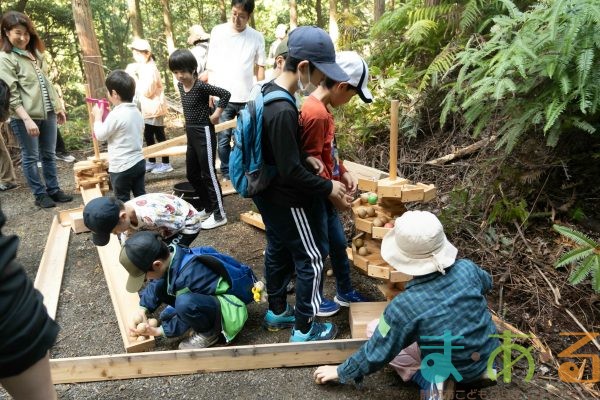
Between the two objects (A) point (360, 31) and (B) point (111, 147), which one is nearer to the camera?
(B) point (111, 147)

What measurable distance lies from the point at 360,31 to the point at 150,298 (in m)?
5.73

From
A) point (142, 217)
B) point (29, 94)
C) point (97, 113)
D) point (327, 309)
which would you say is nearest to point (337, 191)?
point (327, 309)

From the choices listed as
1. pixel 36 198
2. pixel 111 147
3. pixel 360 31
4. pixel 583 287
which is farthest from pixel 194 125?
pixel 360 31

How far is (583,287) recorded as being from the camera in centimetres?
277

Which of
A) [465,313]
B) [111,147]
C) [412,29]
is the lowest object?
[465,313]

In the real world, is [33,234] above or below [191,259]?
below

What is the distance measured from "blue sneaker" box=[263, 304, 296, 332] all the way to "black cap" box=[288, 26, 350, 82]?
5.47 ft

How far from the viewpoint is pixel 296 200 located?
8.11ft

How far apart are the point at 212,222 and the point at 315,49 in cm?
Result: 276

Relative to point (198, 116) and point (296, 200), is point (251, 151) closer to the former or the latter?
point (296, 200)

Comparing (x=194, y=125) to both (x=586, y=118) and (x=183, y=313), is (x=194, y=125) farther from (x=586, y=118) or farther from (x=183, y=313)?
(x=586, y=118)

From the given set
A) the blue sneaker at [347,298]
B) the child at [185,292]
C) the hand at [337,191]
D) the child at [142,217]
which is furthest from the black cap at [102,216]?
the blue sneaker at [347,298]

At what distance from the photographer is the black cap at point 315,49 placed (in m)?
2.24

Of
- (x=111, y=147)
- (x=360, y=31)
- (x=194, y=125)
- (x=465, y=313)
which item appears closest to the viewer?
(x=465, y=313)
